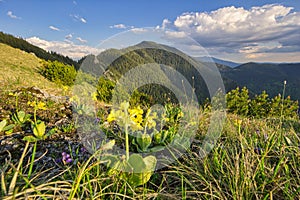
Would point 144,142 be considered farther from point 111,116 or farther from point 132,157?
point 132,157

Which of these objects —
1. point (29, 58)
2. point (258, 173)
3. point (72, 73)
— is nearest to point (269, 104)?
point (72, 73)

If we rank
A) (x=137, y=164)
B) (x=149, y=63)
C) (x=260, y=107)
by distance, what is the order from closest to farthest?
1. (x=137, y=164)
2. (x=149, y=63)
3. (x=260, y=107)

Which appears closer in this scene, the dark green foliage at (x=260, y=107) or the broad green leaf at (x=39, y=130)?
the broad green leaf at (x=39, y=130)

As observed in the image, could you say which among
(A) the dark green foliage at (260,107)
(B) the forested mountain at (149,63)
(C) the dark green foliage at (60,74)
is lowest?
(A) the dark green foliage at (260,107)

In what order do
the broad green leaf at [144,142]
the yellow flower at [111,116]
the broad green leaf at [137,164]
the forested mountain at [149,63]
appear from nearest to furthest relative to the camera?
the broad green leaf at [137,164]
the broad green leaf at [144,142]
the yellow flower at [111,116]
the forested mountain at [149,63]

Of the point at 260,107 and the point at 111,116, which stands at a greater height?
the point at 111,116

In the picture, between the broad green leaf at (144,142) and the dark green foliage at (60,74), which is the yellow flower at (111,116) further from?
the dark green foliage at (60,74)

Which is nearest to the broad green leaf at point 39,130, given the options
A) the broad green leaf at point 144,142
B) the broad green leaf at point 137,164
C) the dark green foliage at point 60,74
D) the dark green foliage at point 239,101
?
the broad green leaf at point 144,142

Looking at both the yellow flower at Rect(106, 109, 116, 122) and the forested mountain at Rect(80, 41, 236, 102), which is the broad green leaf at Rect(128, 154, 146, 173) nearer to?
the yellow flower at Rect(106, 109, 116, 122)

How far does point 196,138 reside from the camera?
314 cm

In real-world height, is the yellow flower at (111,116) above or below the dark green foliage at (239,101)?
above

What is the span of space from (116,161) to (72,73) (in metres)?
19.5

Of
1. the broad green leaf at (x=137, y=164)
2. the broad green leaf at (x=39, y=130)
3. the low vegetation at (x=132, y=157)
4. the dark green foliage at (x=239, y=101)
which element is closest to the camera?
the low vegetation at (x=132, y=157)

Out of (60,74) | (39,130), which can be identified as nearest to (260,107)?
(60,74)
